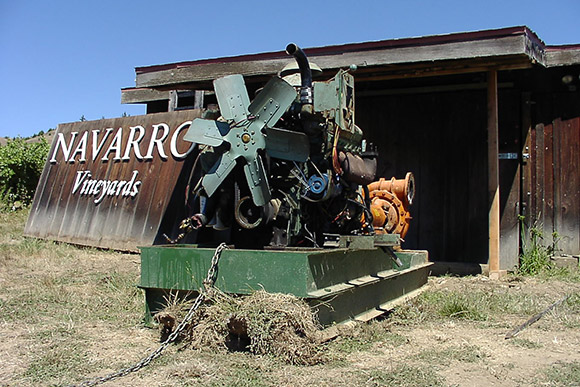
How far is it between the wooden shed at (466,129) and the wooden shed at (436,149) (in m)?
0.02

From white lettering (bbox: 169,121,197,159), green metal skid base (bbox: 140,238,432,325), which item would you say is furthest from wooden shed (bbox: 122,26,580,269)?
green metal skid base (bbox: 140,238,432,325)

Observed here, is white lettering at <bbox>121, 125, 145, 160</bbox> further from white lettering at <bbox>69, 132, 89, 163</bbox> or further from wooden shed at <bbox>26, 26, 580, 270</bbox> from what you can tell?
white lettering at <bbox>69, 132, 89, 163</bbox>

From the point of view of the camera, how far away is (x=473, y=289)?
772 cm

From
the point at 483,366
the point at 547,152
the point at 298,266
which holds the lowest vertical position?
the point at 483,366

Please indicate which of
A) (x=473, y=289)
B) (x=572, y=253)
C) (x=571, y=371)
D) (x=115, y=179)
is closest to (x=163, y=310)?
(x=571, y=371)

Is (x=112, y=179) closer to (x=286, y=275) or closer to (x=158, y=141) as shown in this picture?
(x=158, y=141)

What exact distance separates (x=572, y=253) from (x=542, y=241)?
0.47 m

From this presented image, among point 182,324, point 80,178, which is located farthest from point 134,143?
point 182,324

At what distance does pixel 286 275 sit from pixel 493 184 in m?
4.77

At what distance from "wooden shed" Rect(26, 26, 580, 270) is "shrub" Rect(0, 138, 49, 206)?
15.8 ft

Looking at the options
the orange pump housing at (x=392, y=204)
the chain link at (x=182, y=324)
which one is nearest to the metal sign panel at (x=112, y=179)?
the orange pump housing at (x=392, y=204)

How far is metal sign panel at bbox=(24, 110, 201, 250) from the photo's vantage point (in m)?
10.0

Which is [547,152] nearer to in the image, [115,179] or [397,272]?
[397,272]

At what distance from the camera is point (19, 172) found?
606 inches
